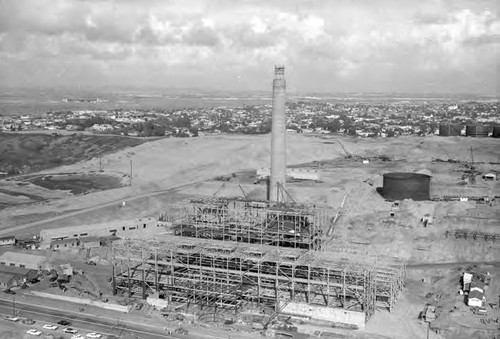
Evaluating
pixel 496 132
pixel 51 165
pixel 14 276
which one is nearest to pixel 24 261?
pixel 14 276

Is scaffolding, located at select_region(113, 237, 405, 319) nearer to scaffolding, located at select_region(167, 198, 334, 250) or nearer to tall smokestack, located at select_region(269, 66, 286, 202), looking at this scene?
scaffolding, located at select_region(167, 198, 334, 250)

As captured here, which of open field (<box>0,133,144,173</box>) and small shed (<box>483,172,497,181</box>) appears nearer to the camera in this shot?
small shed (<box>483,172,497,181</box>)

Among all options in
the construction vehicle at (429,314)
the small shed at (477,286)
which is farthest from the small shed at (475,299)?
the construction vehicle at (429,314)

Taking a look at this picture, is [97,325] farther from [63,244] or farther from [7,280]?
[63,244]

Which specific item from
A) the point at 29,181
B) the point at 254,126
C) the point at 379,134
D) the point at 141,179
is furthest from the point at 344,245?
the point at 254,126

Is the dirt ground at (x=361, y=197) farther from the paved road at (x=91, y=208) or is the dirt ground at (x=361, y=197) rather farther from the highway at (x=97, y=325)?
the highway at (x=97, y=325)

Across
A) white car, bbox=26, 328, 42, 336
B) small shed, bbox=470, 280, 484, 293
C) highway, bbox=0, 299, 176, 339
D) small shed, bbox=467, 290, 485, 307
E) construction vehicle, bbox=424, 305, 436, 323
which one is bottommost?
highway, bbox=0, 299, 176, 339

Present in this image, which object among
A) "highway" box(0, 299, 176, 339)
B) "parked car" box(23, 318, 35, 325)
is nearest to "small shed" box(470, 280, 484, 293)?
"highway" box(0, 299, 176, 339)

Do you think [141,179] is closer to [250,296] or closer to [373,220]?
[373,220]
